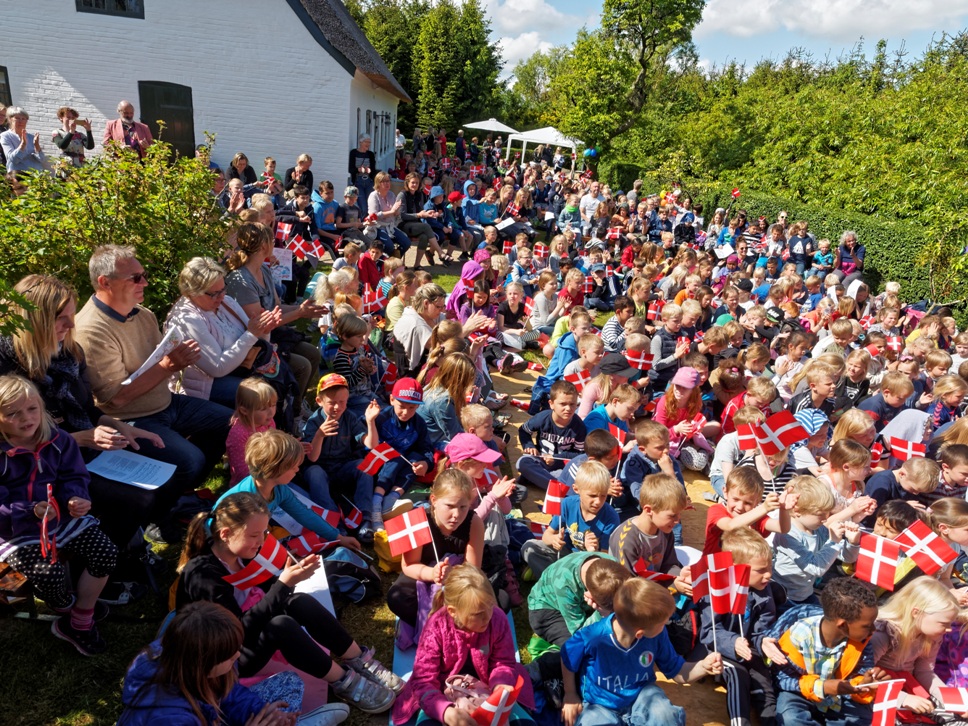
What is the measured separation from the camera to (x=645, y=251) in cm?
1327

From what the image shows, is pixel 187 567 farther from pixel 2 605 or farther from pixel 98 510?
pixel 2 605

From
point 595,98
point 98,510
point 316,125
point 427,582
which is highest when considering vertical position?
point 595,98

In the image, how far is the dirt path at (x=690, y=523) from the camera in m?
4.06

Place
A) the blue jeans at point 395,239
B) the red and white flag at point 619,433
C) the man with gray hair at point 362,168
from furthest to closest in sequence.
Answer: the man with gray hair at point 362,168 → the blue jeans at point 395,239 → the red and white flag at point 619,433

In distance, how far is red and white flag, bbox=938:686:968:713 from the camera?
3750 millimetres

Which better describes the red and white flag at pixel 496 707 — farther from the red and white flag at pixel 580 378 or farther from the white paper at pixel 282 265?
the white paper at pixel 282 265

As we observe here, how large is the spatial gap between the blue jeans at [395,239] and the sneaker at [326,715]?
985cm

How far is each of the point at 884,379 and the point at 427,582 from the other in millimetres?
5281

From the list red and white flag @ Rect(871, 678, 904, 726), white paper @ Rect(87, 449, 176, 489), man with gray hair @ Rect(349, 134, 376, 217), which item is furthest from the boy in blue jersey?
man with gray hair @ Rect(349, 134, 376, 217)

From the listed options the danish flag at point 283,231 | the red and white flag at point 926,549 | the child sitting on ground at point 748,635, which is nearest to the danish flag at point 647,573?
the child sitting on ground at point 748,635

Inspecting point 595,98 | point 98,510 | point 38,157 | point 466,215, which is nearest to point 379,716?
point 98,510

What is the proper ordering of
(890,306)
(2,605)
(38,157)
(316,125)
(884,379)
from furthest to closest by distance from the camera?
1. (316,125)
2. (38,157)
3. (890,306)
4. (884,379)
5. (2,605)

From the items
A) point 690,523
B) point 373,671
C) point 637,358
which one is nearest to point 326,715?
point 373,671

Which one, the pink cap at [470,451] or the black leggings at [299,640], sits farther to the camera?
the pink cap at [470,451]
